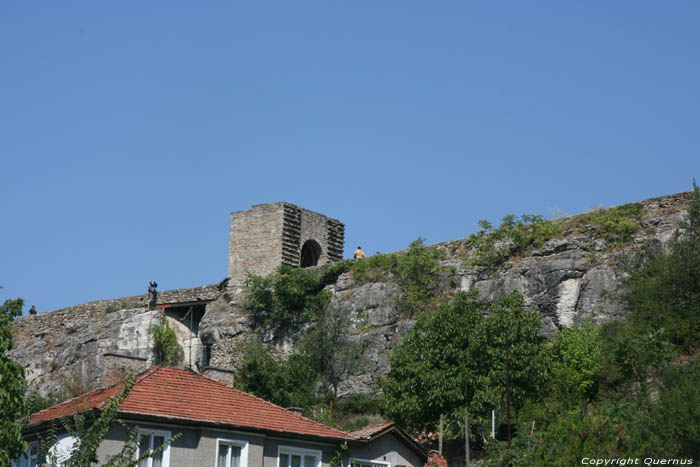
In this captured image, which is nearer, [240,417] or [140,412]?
[140,412]

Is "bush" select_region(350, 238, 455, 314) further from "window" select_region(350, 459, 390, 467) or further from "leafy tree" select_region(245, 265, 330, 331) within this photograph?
"window" select_region(350, 459, 390, 467)

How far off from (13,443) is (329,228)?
28.6 metres

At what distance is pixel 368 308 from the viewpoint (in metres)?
38.0

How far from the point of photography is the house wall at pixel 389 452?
2448cm

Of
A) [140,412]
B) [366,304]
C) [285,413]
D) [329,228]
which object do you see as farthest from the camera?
[329,228]

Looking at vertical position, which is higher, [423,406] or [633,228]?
[633,228]

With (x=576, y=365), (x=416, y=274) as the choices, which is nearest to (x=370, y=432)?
(x=576, y=365)

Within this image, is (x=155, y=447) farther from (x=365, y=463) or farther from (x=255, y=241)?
(x=255, y=241)

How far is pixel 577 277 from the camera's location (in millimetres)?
33750

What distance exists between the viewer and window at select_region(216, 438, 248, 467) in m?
22.2

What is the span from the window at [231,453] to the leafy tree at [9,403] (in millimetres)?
5019

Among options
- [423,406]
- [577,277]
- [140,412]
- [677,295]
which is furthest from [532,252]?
[140,412]

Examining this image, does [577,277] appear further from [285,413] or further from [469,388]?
[285,413]

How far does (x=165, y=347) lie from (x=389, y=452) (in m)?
19.3
